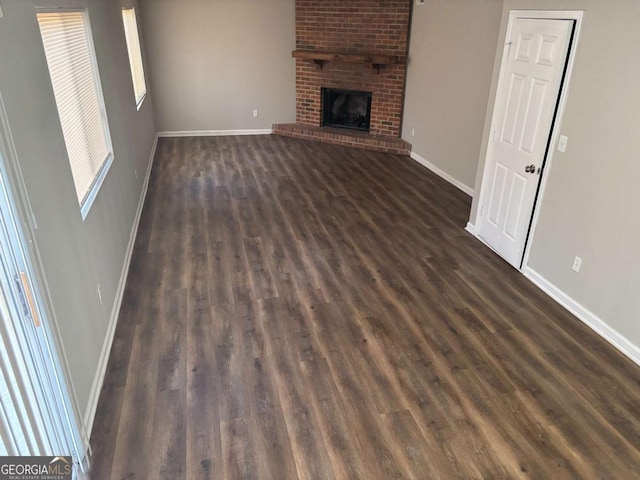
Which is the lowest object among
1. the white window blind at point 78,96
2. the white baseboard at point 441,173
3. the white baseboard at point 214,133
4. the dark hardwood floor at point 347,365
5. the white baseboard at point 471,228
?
the dark hardwood floor at point 347,365

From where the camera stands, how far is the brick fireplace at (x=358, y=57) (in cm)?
686

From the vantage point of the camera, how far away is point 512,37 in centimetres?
367

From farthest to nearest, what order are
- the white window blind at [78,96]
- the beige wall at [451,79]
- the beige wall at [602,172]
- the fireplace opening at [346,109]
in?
the fireplace opening at [346,109]
the beige wall at [451,79]
the beige wall at [602,172]
the white window blind at [78,96]

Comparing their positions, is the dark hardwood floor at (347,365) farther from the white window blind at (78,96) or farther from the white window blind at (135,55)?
the white window blind at (135,55)

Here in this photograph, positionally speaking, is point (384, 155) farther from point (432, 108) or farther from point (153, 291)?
point (153, 291)

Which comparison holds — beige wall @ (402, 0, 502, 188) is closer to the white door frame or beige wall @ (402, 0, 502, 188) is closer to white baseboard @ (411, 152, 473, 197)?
white baseboard @ (411, 152, 473, 197)

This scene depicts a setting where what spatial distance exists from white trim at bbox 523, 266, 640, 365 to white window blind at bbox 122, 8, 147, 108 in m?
5.04

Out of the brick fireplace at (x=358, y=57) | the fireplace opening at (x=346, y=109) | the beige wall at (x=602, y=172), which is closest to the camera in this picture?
the beige wall at (x=602, y=172)

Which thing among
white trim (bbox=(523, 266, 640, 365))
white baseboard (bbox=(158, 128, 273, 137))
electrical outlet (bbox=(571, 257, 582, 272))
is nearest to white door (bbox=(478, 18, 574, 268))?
white trim (bbox=(523, 266, 640, 365))

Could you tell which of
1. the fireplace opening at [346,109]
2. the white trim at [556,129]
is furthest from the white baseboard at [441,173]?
the white trim at [556,129]

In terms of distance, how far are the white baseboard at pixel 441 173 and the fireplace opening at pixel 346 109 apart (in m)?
1.29

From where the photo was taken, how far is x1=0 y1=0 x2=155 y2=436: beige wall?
178 cm

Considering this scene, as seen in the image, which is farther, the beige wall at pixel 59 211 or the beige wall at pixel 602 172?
the beige wall at pixel 602 172

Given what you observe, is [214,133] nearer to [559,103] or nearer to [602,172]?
[559,103]
